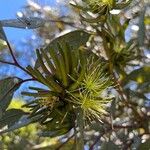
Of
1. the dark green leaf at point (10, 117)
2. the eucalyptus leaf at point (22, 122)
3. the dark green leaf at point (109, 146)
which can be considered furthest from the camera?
the dark green leaf at point (109, 146)

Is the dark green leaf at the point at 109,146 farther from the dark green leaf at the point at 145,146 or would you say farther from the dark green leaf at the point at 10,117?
the dark green leaf at the point at 10,117

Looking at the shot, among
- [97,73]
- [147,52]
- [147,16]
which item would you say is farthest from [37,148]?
[97,73]

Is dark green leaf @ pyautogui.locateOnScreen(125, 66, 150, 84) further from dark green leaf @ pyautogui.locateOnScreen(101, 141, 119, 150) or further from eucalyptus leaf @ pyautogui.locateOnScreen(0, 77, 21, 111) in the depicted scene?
eucalyptus leaf @ pyautogui.locateOnScreen(0, 77, 21, 111)

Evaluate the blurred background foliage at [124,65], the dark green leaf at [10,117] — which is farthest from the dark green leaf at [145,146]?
the dark green leaf at [10,117]

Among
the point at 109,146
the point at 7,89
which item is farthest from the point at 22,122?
the point at 109,146

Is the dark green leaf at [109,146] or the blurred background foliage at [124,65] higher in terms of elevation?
the blurred background foliage at [124,65]

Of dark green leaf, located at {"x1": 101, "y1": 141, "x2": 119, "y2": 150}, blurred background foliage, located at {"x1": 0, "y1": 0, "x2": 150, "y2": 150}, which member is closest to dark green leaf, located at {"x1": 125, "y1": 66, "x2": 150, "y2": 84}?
blurred background foliage, located at {"x1": 0, "y1": 0, "x2": 150, "y2": 150}

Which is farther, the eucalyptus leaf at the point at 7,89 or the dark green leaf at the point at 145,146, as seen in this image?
the dark green leaf at the point at 145,146

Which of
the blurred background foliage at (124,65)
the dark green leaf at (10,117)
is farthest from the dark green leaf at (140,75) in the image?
the dark green leaf at (10,117)

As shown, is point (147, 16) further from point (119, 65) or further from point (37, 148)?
point (37, 148)

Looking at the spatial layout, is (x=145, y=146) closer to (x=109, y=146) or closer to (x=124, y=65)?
(x=109, y=146)

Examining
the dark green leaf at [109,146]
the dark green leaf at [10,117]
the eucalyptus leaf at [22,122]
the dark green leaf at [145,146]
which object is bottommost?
the dark green leaf at [145,146]

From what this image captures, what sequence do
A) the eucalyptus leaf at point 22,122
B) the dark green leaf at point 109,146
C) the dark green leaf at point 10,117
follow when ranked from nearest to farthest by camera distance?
the eucalyptus leaf at point 22,122, the dark green leaf at point 10,117, the dark green leaf at point 109,146
